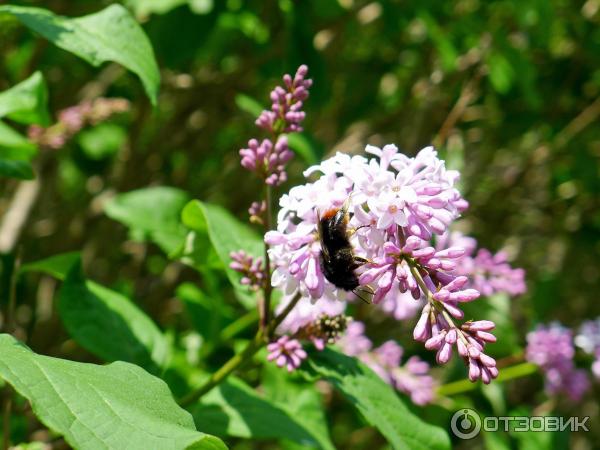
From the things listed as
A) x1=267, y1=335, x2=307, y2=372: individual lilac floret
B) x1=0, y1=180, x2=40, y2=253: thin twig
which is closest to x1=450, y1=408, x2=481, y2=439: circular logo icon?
x1=267, y1=335, x2=307, y2=372: individual lilac floret

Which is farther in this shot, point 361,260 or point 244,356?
point 244,356

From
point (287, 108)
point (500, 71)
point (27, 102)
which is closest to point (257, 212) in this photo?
point (287, 108)

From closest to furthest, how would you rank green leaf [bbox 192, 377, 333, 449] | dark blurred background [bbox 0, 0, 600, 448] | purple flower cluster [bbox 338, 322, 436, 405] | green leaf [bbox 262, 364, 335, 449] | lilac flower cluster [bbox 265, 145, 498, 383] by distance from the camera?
lilac flower cluster [bbox 265, 145, 498, 383] → green leaf [bbox 192, 377, 333, 449] → green leaf [bbox 262, 364, 335, 449] → purple flower cluster [bbox 338, 322, 436, 405] → dark blurred background [bbox 0, 0, 600, 448]

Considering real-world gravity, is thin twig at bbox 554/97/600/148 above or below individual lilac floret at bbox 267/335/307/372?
above

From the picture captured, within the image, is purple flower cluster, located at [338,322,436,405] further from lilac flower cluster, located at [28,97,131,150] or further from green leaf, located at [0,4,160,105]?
lilac flower cluster, located at [28,97,131,150]

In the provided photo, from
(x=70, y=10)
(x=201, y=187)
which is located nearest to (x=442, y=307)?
(x=70, y=10)

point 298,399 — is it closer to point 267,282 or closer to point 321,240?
point 267,282

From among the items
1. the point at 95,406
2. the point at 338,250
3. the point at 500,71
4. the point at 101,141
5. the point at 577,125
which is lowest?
the point at 95,406
